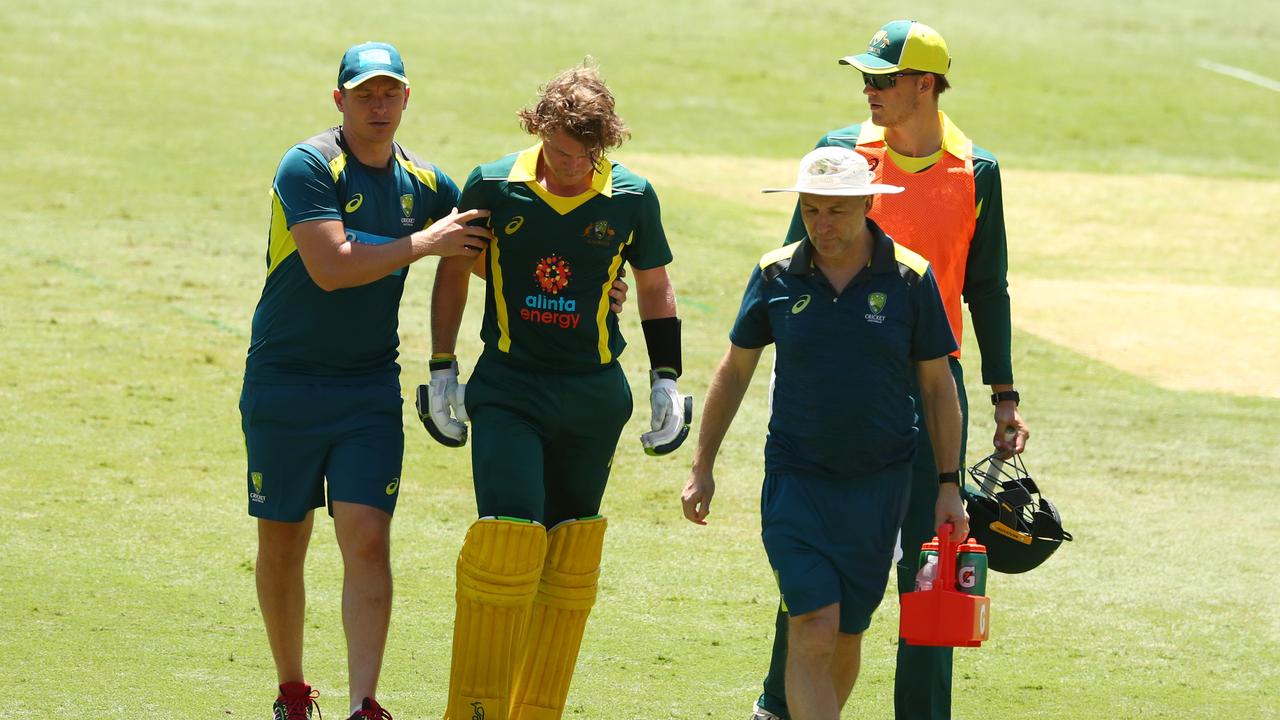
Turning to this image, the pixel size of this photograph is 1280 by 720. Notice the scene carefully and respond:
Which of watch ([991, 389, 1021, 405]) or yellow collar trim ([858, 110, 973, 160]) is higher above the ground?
yellow collar trim ([858, 110, 973, 160])

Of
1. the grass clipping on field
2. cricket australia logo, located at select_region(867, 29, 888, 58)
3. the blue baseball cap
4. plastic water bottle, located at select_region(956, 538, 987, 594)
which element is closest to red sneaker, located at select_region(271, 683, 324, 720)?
the blue baseball cap

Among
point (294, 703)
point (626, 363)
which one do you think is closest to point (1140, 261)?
point (626, 363)

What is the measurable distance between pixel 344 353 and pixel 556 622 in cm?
116

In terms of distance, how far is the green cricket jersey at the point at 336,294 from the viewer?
19.7 feet

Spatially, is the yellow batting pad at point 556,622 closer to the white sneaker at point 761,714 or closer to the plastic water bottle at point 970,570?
the white sneaker at point 761,714

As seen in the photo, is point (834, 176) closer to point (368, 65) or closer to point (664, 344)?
point (664, 344)

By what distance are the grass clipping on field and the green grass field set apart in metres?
0.08

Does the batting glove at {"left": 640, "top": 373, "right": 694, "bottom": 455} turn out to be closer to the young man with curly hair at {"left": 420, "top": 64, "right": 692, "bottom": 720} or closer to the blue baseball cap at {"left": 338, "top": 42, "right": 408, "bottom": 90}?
the young man with curly hair at {"left": 420, "top": 64, "right": 692, "bottom": 720}

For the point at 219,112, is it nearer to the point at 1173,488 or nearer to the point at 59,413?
the point at 59,413

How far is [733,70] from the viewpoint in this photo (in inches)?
1076

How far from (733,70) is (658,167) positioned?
6975 mm

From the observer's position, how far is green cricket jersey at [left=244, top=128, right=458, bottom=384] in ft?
19.7

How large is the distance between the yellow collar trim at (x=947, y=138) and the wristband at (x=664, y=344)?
0.96 metres

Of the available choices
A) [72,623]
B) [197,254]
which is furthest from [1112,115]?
[72,623]
